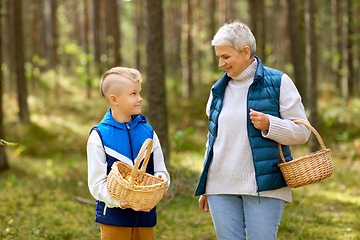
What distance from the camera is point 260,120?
7.54 feet

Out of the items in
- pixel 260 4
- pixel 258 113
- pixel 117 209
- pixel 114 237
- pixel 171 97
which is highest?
pixel 260 4

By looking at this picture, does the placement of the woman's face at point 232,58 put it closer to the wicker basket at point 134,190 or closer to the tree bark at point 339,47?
the wicker basket at point 134,190

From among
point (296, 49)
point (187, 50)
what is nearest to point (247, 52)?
point (296, 49)

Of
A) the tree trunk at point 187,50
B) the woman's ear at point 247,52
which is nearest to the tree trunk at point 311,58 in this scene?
the woman's ear at point 247,52

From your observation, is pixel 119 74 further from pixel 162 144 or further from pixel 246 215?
pixel 162 144

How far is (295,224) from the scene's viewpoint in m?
4.70

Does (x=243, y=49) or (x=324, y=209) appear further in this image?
(x=324, y=209)

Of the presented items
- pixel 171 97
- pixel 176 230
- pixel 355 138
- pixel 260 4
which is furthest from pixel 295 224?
pixel 260 4

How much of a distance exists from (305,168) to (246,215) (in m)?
0.57

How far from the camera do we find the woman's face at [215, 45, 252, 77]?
2430mm

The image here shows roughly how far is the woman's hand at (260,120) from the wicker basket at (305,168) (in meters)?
0.23

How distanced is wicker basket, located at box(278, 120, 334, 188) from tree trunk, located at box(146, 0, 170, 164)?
438cm

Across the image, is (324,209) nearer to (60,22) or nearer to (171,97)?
(171,97)

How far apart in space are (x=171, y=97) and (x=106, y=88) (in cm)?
1439
